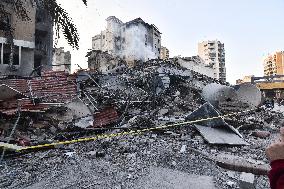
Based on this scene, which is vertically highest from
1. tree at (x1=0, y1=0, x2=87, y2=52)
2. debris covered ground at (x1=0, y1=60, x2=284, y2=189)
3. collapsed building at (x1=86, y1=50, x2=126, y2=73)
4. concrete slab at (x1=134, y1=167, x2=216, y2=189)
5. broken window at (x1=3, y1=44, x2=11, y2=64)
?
collapsed building at (x1=86, y1=50, x2=126, y2=73)

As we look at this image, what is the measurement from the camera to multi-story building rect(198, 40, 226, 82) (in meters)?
91.6

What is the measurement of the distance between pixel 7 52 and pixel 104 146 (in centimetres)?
2228

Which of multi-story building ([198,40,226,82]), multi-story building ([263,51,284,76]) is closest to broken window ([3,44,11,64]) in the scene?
multi-story building ([198,40,226,82])

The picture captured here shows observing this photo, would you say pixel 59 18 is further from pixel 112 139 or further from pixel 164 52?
pixel 164 52

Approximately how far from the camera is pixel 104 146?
20.3 feet

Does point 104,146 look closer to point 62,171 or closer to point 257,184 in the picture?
point 62,171

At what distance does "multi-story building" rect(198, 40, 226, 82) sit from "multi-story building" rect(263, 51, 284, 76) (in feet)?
46.7

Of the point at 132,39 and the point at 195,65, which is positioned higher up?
the point at 132,39

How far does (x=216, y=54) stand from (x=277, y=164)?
310 feet

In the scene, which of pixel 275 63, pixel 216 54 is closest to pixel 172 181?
pixel 275 63

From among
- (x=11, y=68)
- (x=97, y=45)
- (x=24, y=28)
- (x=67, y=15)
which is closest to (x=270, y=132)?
(x=67, y=15)

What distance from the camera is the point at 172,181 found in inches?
169

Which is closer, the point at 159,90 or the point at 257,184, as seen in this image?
the point at 257,184

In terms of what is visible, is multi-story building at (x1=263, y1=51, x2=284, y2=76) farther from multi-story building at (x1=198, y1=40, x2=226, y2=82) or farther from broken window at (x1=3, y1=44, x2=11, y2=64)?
broken window at (x1=3, y1=44, x2=11, y2=64)
